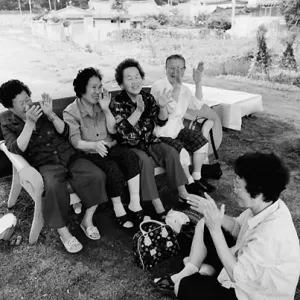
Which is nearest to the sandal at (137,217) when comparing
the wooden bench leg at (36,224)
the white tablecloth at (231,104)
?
the wooden bench leg at (36,224)

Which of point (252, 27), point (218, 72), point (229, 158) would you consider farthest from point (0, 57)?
point (229, 158)

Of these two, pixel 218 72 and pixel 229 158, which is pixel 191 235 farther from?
pixel 218 72

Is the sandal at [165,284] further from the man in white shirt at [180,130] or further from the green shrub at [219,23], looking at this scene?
the green shrub at [219,23]

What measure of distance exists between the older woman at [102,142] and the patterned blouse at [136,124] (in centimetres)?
8

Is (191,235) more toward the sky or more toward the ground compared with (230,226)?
more toward the ground

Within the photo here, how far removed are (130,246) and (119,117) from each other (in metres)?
1.07

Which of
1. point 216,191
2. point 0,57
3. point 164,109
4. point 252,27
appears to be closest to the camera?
point 164,109

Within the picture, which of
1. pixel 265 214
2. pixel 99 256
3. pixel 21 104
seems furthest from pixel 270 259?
pixel 21 104

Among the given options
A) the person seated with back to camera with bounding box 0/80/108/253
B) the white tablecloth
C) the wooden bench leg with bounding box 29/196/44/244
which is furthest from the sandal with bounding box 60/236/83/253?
the white tablecloth

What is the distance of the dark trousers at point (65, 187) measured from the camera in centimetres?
246

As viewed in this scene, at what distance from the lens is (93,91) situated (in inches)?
113

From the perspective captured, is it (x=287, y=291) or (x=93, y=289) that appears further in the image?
(x=93, y=289)

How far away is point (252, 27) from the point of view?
70.9ft

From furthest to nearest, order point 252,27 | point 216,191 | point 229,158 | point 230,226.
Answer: point 252,27 → point 229,158 → point 216,191 → point 230,226
